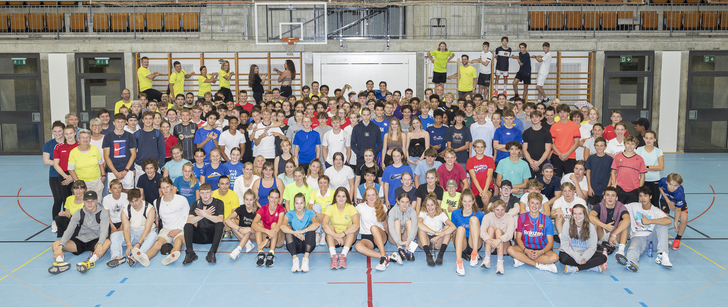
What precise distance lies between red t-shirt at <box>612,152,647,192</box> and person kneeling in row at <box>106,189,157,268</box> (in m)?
7.46

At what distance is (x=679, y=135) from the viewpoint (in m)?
18.0

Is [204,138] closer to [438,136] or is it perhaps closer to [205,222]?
[205,222]

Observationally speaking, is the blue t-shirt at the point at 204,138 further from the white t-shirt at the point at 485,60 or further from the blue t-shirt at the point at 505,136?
the white t-shirt at the point at 485,60

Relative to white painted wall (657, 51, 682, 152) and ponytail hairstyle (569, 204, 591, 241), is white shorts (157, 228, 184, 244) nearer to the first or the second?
ponytail hairstyle (569, 204, 591, 241)

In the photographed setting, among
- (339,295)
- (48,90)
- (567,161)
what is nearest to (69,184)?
(339,295)

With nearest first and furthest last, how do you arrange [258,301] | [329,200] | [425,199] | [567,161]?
[258,301], [425,199], [329,200], [567,161]

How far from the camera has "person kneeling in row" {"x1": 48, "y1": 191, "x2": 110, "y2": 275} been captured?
7605 millimetres

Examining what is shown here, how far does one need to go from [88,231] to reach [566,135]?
830 cm

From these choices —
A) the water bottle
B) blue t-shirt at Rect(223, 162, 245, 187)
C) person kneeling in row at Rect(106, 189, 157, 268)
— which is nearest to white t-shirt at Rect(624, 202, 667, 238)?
the water bottle

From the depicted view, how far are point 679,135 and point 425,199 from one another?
1433 centimetres

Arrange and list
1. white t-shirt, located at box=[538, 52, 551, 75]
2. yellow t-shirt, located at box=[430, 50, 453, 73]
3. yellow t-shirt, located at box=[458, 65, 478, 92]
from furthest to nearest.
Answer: white t-shirt, located at box=[538, 52, 551, 75], yellow t-shirt, located at box=[430, 50, 453, 73], yellow t-shirt, located at box=[458, 65, 478, 92]

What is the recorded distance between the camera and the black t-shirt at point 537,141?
940 centimetres

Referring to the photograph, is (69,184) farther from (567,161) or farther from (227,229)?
(567,161)

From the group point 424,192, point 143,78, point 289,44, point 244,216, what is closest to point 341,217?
point 424,192
